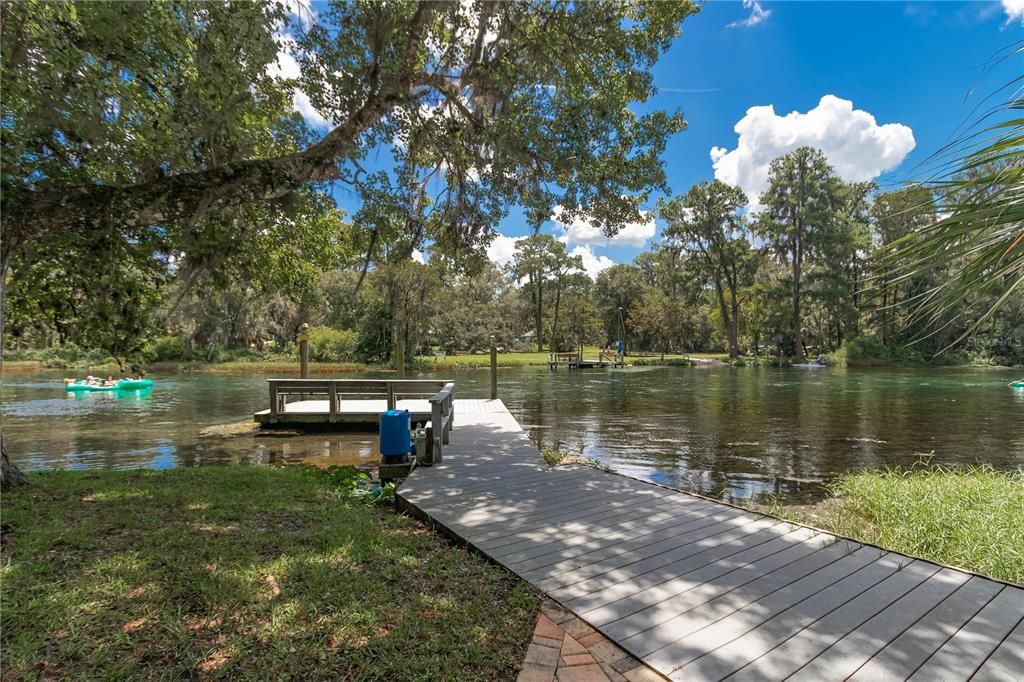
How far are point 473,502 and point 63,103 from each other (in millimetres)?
4628

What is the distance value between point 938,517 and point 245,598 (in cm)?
575

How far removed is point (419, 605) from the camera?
8.98 feet

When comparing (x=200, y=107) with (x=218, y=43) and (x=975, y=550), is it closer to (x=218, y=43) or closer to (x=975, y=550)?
(x=218, y=43)

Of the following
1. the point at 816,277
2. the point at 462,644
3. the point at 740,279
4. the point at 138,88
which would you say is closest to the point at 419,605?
the point at 462,644

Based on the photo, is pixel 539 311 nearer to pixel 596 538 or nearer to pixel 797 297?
pixel 797 297

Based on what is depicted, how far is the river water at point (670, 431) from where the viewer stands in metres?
8.45

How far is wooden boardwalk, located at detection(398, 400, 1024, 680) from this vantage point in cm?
225

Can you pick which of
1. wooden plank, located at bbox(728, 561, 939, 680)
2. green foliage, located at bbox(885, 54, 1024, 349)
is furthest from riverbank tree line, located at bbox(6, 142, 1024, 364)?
wooden plank, located at bbox(728, 561, 939, 680)

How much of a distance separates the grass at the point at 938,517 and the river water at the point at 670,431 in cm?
96

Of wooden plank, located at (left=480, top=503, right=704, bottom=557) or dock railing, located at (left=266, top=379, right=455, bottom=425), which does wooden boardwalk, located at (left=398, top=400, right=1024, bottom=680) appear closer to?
wooden plank, located at (left=480, top=503, right=704, bottom=557)

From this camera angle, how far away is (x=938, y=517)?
4.55 m

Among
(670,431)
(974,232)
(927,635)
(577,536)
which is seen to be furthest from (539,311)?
(974,232)

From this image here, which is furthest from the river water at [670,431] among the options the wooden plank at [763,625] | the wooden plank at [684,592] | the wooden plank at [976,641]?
the wooden plank at [976,641]

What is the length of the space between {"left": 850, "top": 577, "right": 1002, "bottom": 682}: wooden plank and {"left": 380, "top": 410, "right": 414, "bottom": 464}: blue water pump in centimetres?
482
